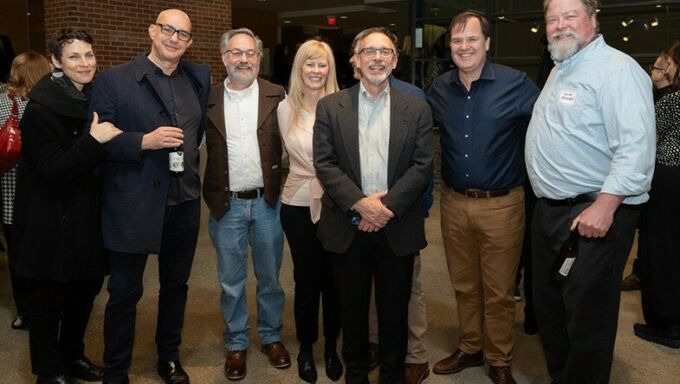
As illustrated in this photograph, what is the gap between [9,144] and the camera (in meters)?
3.35

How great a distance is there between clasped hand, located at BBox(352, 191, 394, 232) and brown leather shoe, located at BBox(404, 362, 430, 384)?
0.89 metres

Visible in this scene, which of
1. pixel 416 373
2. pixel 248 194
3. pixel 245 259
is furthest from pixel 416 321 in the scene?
pixel 248 194

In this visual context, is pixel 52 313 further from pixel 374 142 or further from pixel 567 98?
pixel 567 98

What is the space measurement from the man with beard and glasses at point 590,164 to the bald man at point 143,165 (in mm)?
1588

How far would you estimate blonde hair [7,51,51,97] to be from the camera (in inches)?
140

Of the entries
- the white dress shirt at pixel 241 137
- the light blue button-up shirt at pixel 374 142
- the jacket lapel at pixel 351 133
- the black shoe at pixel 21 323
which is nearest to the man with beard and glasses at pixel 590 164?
the light blue button-up shirt at pixel 374 142

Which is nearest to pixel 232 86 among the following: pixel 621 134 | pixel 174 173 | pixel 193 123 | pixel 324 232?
pixel 193 123

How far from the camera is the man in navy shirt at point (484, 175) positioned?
2.83 meters

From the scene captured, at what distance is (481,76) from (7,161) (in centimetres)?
265

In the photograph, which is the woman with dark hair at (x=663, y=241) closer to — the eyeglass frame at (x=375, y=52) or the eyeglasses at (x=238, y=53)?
the eyeglass frame at (x=375, y=52)

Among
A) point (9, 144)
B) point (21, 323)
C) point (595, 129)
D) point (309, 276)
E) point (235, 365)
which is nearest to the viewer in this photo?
point (595, 129)

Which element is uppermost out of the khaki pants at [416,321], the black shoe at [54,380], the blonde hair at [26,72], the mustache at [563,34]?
the mustache at [563,34]

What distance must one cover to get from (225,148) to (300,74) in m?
0.52

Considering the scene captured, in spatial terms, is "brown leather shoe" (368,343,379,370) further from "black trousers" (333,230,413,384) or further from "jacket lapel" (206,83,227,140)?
"jacket lapel" (206,83,227,140)
